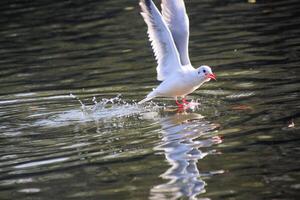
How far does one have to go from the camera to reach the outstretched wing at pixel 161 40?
12.9m

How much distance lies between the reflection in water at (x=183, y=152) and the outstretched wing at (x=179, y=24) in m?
1.47

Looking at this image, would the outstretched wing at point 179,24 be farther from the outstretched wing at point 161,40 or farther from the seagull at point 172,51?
the outstretched wing at point 161,40

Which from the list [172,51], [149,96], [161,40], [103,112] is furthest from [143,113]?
[161,40]

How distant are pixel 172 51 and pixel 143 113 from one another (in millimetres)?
1172

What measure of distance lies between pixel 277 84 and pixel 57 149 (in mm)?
4473

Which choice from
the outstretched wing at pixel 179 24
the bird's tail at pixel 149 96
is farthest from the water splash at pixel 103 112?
the outstretched wing at pixel 179 24

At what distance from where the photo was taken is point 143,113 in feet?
42.9

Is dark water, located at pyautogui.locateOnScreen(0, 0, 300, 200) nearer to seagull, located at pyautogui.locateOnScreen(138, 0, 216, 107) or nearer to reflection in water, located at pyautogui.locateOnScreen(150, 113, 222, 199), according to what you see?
reflection in water, located at pyautogui.locateOnScreen(150, 113, 222, 199)

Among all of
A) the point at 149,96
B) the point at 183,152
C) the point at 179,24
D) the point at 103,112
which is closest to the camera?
the point at 183,152

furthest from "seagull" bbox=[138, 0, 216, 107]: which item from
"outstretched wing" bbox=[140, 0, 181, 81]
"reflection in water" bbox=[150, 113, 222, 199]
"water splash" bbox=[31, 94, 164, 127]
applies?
"reflection in water" bbox=[150, 113, 222, 199]

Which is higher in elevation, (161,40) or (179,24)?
(179,24)

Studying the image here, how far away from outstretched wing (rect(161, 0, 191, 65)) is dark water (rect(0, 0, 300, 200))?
85cm

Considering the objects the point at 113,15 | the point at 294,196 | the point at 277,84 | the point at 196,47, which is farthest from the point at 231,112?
the point at 113,15

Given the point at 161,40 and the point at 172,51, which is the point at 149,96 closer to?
the point at 172,51
